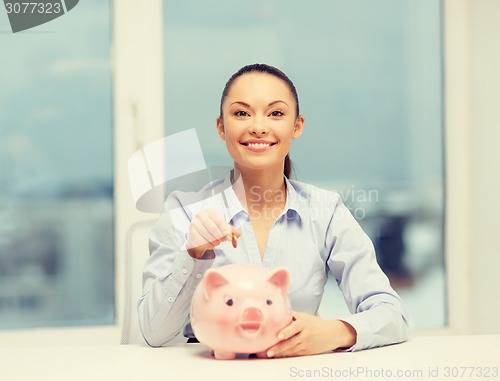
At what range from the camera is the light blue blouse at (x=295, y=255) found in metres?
1.04

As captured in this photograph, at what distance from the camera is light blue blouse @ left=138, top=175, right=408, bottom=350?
3.40 ft

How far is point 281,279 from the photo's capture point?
844mm

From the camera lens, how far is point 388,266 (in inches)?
89.0

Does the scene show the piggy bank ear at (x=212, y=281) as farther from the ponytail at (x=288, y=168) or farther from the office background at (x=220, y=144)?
the office background at (x=220, y=144)

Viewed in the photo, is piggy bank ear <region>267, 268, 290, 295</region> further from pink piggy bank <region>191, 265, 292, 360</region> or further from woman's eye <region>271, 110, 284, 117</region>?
woman's eye <region>271, 110, 284, 117</region>

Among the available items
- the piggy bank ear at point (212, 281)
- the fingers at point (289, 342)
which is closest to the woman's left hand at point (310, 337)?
the fingers at point (289, 342)

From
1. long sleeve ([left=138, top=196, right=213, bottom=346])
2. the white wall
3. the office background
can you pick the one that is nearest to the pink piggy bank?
long sleeve ([left=138, top=196, right=213, bottom=346])

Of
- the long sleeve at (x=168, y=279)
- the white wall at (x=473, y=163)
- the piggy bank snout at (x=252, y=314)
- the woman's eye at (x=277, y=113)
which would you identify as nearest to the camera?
the piggy bank snout at (x=252, y=314)

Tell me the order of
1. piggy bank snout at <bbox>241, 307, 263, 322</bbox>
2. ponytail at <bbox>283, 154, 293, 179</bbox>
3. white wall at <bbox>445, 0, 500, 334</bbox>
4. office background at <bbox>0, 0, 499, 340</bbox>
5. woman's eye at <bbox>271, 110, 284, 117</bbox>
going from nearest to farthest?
1. piggy bank snout at <bbox>241, 307, 263, 322</bbox>
2. woman's eye at <bbox>271, 110, 284, 117</bbox>
3. ponytail at <bbox>283, 154, 293, 179</bbox>
4. office background at <bbox>0, 0, 499, 340</bbox>
5. white wall at <bbox>445, 0, 500, 334</bbox>

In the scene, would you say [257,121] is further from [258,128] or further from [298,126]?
[298,126]

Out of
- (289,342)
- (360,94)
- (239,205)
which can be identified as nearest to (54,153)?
(360,94)

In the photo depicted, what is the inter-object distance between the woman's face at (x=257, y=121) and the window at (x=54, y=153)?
116 cm

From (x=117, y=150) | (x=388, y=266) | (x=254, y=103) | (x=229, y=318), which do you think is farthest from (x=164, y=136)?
(x=229, y=318)

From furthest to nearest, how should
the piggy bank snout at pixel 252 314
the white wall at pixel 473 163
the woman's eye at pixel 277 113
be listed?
the white wall at pixel 473 163 < the woman's eye at pixel 277 113 < the piggy bank snout at pixel 252 314
